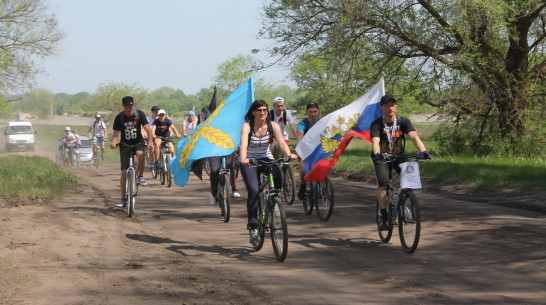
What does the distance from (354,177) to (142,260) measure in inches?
476

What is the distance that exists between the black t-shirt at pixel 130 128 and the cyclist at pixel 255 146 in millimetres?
4163

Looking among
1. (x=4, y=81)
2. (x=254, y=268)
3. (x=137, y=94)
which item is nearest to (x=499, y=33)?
(x=254, y=268)

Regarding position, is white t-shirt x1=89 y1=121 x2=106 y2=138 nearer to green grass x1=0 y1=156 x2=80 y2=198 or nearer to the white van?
green grass x1=0 y1=156 x2=80 y2=198

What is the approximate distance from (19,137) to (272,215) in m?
46.3

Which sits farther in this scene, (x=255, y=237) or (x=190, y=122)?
(x=190, y=122)

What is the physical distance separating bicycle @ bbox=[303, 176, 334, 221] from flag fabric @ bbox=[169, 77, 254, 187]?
1659mm

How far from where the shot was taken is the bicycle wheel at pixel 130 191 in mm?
11888

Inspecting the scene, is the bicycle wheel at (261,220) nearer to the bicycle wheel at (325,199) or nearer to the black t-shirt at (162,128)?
the bicycle wheel at (325,199)

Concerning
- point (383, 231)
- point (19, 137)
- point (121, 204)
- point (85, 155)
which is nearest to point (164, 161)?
point (121, 204)

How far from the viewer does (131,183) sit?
1208 centimetres

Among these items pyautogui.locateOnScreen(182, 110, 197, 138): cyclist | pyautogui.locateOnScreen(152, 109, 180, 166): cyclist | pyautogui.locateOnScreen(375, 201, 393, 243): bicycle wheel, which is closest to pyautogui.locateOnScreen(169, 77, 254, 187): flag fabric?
pyautogui.locateOnScreen(375, 201, 393, 243): bicycle wheel

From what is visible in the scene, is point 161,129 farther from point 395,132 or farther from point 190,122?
point 395,132

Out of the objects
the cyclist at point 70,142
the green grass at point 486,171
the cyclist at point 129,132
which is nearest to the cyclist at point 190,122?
the green grass at point 486,171

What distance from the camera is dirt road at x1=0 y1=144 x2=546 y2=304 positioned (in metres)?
6.19
